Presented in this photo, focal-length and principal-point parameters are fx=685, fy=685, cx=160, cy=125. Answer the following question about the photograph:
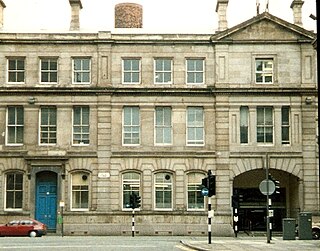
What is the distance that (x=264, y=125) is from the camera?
4800cm

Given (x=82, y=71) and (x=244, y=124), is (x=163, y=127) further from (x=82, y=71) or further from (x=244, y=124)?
(x=82, y=71)

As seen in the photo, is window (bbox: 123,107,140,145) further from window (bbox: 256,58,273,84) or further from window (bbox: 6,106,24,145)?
window (bbox: 256,58,273,84)

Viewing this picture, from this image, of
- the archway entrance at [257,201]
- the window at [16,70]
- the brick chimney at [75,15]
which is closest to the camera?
the window at [16,70]

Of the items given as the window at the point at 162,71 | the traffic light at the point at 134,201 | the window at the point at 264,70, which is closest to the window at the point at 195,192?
the traffic light at the point at 134,201

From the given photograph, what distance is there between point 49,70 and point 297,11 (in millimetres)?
18737

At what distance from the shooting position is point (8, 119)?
4822 centimetres

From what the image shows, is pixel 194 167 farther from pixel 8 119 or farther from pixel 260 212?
pixel 8 119

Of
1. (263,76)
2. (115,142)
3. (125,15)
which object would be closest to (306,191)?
(263,76)

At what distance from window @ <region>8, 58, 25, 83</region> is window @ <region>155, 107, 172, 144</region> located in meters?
9.97

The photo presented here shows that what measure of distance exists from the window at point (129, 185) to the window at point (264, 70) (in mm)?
11071

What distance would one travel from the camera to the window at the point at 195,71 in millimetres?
48781

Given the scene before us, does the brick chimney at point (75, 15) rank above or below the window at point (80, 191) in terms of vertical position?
above

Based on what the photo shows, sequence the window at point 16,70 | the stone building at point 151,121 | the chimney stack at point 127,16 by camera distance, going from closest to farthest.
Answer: the stone building at point 151,121
the window at point 16,70
the chimney stack at point 127,16

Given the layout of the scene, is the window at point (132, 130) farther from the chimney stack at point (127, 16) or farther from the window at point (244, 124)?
the chimney stack at point (127, 16)
